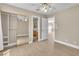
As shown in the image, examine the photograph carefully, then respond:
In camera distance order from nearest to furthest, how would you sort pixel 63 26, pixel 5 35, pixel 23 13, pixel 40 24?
pixel 23 13
pixel 5 35
pixel 63 26
pixel 40 24

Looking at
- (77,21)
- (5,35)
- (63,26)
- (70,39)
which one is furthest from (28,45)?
(77,21)

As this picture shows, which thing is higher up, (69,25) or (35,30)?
(69,25)

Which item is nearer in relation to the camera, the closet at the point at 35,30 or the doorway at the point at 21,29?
the doorway at the point at 21,29

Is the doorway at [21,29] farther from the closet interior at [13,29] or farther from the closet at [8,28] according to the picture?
the closet at [8,28]

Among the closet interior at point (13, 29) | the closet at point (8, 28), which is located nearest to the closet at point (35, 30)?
the closet interior at point (13, 29)

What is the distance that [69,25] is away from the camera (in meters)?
2.96

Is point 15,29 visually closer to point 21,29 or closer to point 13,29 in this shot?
→ point 13,29

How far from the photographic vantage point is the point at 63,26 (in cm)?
290

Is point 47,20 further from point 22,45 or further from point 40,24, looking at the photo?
point 22,45

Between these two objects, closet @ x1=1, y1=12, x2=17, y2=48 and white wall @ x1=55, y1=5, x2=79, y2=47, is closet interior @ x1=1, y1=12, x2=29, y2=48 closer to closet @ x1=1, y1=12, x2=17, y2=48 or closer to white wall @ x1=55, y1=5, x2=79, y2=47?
closet @ x1=1, y1=12, x2=17, y2=48

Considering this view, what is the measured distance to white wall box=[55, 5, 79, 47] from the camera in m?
2.94

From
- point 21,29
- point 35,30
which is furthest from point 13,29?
Answer: point 35,30

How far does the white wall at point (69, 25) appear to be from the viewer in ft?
9.65

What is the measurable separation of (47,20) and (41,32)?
835 millimetres
